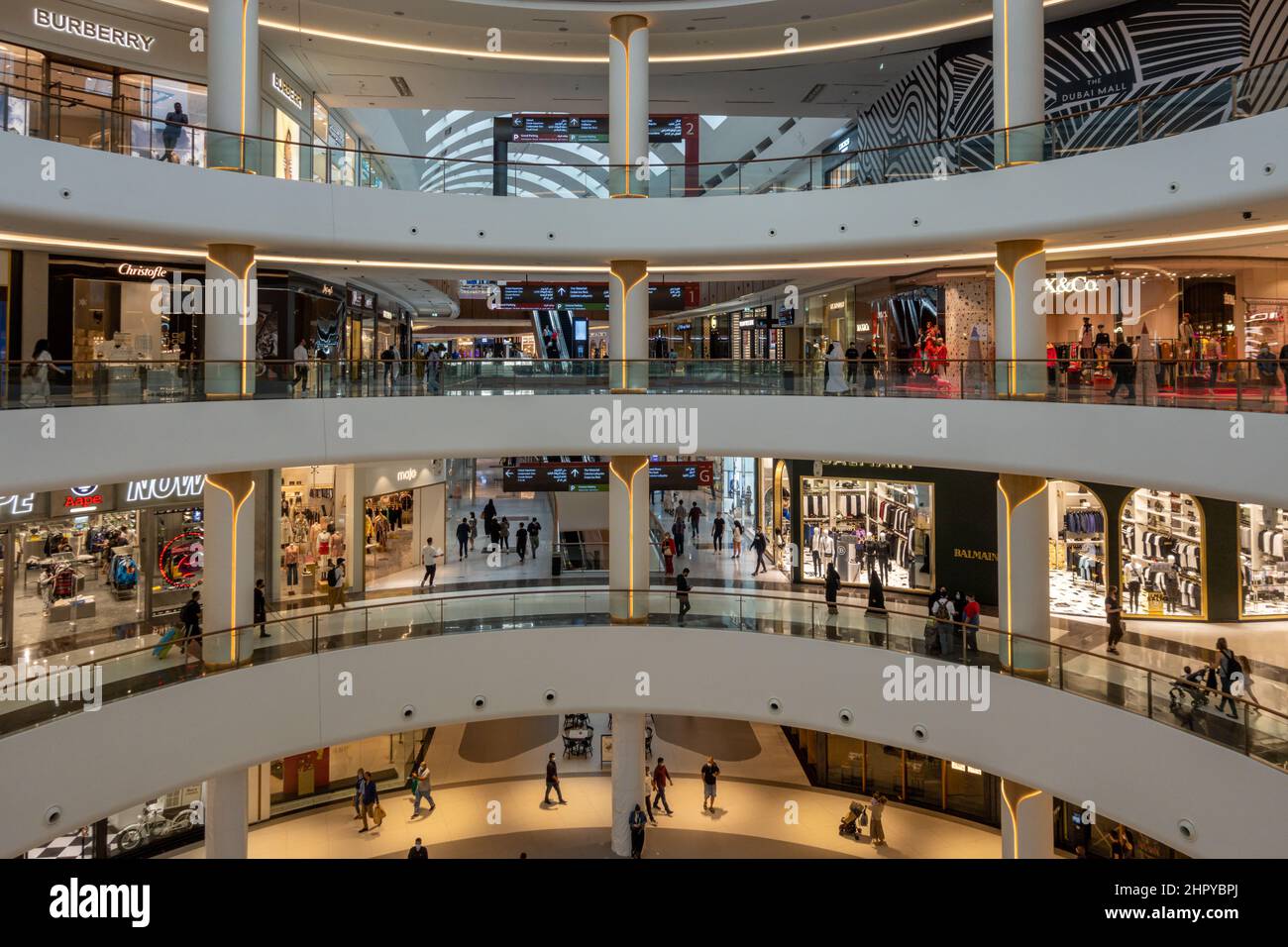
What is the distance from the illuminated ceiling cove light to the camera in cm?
1473

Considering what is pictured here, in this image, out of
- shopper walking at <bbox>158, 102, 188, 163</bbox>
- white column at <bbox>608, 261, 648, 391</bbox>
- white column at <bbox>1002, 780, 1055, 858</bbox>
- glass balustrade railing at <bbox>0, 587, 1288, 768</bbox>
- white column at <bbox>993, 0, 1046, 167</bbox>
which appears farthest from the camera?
white column at <bbox>608, 261, 648, 391</bbox>

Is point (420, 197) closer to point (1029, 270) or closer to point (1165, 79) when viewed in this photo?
point (1029, 270)

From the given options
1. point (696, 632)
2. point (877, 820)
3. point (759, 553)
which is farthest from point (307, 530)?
point (877, 820)

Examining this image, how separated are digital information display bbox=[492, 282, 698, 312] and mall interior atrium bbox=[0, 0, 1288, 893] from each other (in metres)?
0.11

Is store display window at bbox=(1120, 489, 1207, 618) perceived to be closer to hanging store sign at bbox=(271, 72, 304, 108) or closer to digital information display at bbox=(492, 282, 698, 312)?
digital information display at bbox=(492, 282, 698, 312)

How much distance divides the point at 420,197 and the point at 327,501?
7.60m

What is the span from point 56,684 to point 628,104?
12.1 meters

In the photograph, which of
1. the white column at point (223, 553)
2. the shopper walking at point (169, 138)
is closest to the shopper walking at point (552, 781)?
the white column at point (223, 553)

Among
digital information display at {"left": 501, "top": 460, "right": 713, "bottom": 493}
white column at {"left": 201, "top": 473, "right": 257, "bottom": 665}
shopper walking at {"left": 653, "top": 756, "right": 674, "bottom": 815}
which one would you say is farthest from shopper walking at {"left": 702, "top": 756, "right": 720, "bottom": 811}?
white column at {"left": 201, "top": 473, "right": 257, "bottom": 665}

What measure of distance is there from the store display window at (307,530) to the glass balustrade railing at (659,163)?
255 inches

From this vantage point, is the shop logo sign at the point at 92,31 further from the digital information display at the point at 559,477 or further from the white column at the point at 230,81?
the digital information display at the point at 559,477

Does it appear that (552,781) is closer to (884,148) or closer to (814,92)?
(884,148)

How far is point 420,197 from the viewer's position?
1368 centimetres
